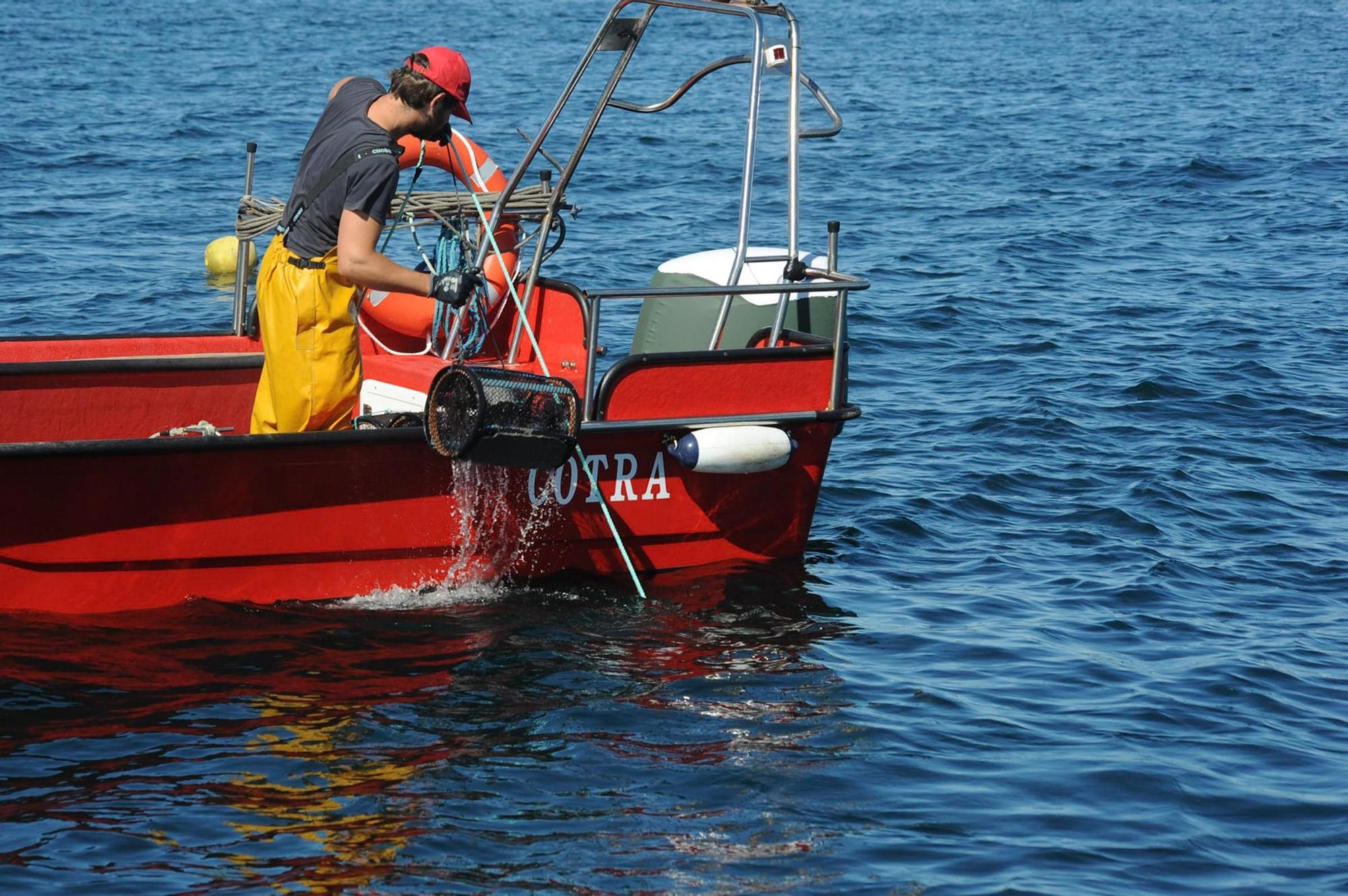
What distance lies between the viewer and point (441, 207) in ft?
23.5

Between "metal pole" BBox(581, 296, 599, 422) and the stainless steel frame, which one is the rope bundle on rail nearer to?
the stainless steel frame

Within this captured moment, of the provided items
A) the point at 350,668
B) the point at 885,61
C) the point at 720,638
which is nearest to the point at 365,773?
the point at 350,668

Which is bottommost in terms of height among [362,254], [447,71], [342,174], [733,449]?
[733,449]

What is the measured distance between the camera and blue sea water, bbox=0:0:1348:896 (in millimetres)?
4688

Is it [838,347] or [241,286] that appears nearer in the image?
[838,347]

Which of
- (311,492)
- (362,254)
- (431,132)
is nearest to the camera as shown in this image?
(362,254)

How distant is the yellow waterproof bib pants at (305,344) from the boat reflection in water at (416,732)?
31.0 inches

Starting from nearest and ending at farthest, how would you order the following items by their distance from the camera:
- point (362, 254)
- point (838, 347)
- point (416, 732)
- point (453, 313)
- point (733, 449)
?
point (416, 732)
point (362, 254)
point (733, 449)
point (838, 347)
point (453, 313)

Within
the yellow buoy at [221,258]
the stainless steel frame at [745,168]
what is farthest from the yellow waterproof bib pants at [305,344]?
the yellow buoy at [221,258]

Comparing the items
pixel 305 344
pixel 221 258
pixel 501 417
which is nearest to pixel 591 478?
pixel 501 417

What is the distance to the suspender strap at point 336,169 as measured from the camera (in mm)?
5480

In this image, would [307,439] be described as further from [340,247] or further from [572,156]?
[572,156]

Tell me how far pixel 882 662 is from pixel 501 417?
176cm

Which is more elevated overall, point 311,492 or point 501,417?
point 501,417
